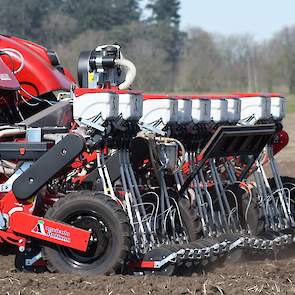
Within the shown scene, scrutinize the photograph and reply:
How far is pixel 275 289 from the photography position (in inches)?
235

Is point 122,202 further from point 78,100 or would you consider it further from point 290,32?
point 290,32

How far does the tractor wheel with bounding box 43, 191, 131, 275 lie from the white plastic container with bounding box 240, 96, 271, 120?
246 cm

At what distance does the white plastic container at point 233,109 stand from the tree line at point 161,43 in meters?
41.3

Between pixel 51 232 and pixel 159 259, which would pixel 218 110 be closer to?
pixel 159 259

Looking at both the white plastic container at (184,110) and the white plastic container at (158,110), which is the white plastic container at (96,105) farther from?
the white plastic container at (184,110)

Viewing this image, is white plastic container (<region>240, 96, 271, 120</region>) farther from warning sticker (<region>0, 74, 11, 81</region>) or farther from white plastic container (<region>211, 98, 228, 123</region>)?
warning sticker (<region>0, 74, 11, 81</region>)

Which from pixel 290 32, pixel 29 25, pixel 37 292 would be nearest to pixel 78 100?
pixel 37 292

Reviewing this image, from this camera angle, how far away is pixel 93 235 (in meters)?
6.93

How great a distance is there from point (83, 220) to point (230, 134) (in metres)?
1.56

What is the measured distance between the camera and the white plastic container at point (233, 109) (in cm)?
868

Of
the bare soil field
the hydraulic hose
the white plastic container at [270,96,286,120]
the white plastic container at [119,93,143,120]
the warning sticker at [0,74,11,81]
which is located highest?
the warning sticker at [0,74,11,81]

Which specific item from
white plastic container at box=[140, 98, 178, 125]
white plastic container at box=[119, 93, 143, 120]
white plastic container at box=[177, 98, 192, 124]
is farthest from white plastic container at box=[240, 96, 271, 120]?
white plastic container at box=[119, 93, 143, 120]

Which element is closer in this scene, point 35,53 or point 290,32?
point 35,53

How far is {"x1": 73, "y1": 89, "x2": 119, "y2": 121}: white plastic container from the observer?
7.02 metres
